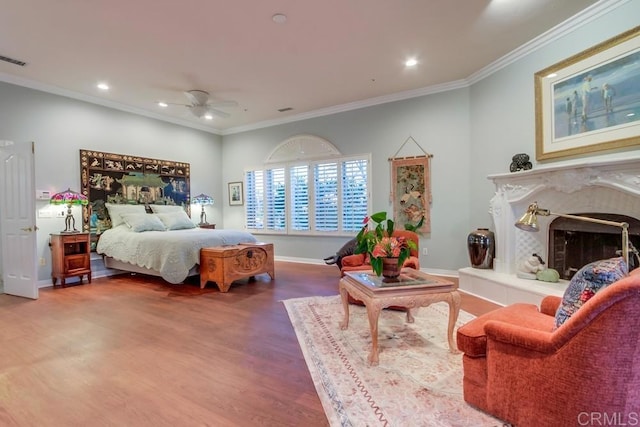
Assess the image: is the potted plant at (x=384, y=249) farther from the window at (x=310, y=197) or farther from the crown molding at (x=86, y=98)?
the crown molding at (x=86, y=98)

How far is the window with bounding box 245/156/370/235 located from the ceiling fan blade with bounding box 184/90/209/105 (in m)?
2.19

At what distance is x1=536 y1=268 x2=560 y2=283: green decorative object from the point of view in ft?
11.4

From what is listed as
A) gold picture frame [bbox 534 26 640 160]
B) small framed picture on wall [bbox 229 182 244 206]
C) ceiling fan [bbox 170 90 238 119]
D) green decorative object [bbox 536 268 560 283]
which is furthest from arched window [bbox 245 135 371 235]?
green decorative object [bbox 536 268 560 283]

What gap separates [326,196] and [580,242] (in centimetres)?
406

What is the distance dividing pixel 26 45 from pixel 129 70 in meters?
1.07

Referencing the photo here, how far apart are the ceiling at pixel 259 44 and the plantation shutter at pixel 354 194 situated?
1341mm

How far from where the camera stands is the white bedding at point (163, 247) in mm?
4324

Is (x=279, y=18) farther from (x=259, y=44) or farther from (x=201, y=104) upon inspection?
(x=201, y=104)

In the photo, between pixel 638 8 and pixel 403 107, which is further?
pixel 403 107

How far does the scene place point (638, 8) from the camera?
2838 mm

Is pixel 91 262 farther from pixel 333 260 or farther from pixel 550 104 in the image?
pixel 550 104

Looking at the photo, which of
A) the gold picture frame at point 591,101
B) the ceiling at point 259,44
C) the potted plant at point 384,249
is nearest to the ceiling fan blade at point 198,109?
the ceiling at point 259,44

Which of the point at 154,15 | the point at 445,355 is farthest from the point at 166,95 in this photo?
the point at 445,355

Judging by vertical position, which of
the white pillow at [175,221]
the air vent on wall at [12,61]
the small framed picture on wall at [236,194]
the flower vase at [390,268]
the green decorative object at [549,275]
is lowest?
the green decorative object at [549,275]
